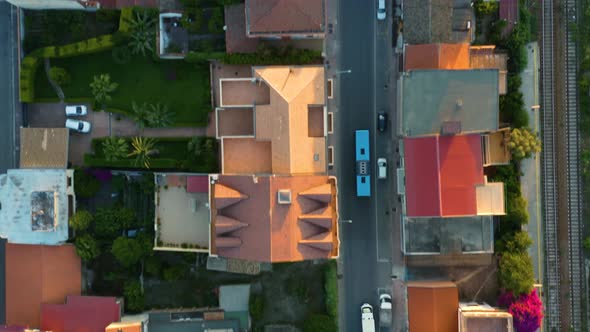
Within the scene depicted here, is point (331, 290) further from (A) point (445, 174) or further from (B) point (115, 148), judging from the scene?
(B) point (115, 148)

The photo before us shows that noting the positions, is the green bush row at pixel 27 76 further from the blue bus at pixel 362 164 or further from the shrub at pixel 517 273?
the shrub at pixel 517 273

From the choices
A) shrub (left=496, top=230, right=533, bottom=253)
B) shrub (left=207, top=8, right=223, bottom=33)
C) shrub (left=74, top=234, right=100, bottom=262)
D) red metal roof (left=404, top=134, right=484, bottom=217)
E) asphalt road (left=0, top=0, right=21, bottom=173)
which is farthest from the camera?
asphalt road (left=0, top=0, right=21, bottom=173)

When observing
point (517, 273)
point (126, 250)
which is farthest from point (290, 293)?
point (517, 273)

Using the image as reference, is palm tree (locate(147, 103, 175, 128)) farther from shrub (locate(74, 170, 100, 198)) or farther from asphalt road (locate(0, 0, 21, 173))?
asphalt road (locate(0, 0, 21, 173))

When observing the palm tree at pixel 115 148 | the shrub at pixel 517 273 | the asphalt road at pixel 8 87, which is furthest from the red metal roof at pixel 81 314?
the shrub at pixel 517 273

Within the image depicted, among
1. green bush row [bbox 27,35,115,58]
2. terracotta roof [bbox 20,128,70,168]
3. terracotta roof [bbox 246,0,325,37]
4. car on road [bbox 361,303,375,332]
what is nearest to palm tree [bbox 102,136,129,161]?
terracotta roof [bbox 20,128,70,168]
